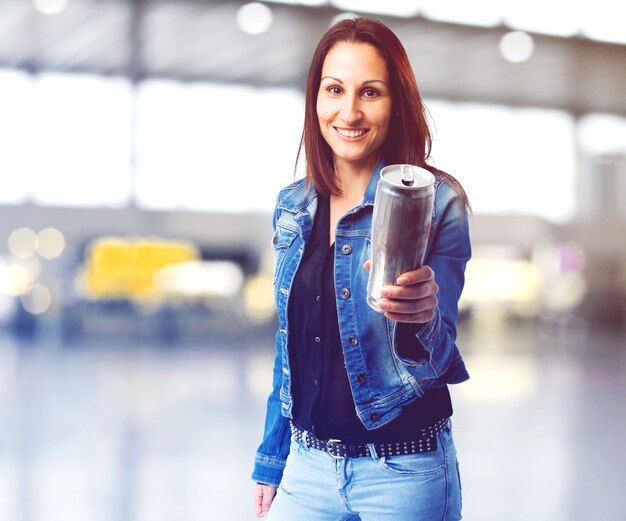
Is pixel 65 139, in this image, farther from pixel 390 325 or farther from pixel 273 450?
pixel 390 325

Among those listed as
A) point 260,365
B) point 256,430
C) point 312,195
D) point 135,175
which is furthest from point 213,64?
point 312,195

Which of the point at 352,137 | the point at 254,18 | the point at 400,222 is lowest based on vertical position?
the point at 400,222

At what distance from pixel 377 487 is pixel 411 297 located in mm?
379

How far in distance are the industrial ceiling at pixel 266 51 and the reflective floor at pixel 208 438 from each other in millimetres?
7085

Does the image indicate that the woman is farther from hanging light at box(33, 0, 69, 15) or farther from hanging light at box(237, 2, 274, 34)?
hanging light at box(33, 0, 69, 15)

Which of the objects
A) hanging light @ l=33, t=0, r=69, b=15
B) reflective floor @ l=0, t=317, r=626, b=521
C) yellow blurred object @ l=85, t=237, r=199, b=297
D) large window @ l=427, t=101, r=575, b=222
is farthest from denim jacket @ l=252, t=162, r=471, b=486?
large window @ l=427, t=101, r=575, b=222

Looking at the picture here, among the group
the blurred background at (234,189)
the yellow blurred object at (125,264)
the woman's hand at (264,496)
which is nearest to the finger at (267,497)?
the woman's hand at (264,496)

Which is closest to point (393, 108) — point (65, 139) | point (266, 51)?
point (266, 51)

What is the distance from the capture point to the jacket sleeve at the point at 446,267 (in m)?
1.17

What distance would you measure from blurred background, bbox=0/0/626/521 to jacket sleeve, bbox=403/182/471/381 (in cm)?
509

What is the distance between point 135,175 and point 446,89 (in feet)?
24.1

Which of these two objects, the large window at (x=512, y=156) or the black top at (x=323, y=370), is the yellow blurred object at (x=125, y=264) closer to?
the large window at (x=512, y=156)

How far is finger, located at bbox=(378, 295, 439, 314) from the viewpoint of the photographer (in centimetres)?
103

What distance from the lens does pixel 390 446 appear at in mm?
1231
